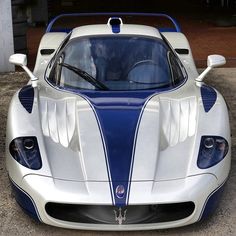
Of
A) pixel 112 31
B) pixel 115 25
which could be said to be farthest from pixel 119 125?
pixel 115 25

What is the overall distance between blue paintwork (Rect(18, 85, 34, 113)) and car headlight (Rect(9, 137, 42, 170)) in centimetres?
33

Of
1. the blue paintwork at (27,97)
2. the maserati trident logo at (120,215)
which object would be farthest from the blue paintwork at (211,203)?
the blue paintwork at (27,97)

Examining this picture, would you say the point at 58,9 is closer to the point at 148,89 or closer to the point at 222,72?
the point at 222,72

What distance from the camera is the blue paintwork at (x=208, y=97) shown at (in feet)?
12.0

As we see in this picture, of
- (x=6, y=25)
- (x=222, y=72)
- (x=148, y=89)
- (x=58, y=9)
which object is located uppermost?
(x=148, y=89)

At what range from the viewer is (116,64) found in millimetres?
4090

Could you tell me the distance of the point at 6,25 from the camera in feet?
24.1

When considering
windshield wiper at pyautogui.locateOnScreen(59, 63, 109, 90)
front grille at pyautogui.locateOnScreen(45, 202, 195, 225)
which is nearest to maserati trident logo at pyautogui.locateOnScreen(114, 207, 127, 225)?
front grille at pyautogui.locateOnScreen(45, 202, 195, 225)

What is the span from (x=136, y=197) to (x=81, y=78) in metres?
1.38

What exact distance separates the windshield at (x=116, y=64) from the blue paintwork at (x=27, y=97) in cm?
24

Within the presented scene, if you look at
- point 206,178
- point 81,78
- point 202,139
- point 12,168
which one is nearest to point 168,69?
point 81,78

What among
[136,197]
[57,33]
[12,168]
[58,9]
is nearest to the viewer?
[136,197]

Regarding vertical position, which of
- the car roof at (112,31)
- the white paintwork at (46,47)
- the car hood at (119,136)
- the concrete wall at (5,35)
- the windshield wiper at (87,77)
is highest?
the car roof at (112,31)

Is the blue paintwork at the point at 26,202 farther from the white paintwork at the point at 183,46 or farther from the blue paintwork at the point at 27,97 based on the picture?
the white paintwork at the point at 183,46
